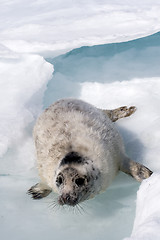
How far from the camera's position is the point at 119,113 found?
4531mm

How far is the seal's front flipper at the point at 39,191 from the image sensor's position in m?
3.51

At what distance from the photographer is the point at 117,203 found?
3.35 meters

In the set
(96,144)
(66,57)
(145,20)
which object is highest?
(145,20)

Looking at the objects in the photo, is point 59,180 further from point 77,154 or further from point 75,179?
point 77,154

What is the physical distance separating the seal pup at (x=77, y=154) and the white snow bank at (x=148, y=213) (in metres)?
0.44

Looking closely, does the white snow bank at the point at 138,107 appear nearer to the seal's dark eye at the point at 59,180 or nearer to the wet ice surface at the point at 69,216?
the wet ice surface at the point at 69,216

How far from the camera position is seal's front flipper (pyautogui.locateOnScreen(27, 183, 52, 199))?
11.5ft

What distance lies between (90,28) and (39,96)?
1311mm

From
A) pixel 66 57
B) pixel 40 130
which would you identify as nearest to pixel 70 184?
pixel 40 130

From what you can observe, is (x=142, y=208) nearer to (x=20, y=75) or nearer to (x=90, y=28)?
(x=20, y=75)

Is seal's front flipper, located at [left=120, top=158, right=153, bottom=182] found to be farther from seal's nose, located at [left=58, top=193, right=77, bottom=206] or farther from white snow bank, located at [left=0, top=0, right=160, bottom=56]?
white snow bank, located at [left=0, top=0, right=160, bottom=56]

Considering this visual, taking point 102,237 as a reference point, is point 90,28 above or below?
above

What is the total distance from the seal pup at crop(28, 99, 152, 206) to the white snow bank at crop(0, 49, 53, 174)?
1.22ft

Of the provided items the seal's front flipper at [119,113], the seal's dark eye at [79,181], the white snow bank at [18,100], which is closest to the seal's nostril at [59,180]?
the seal's dark eye at [79,181]
